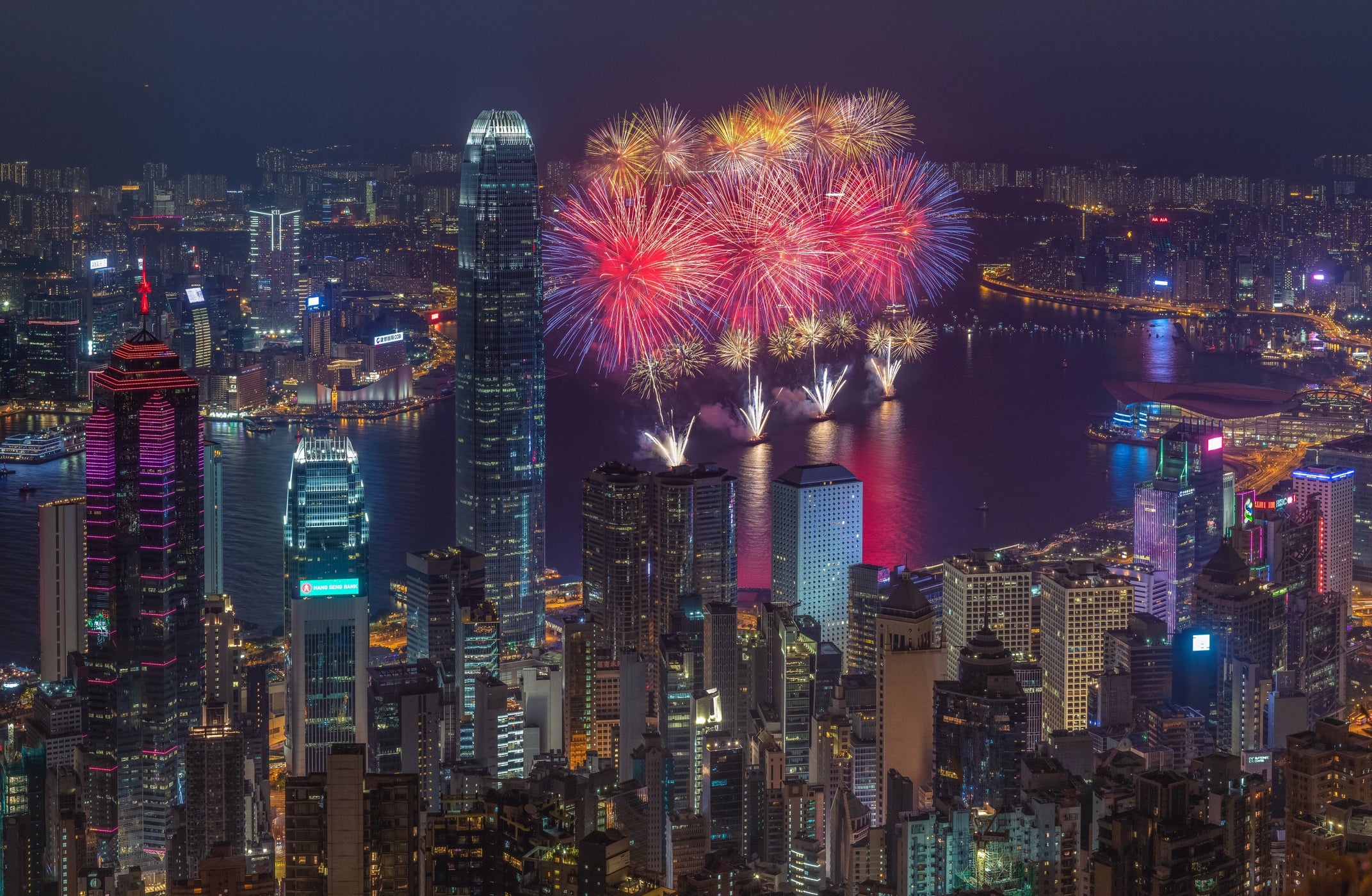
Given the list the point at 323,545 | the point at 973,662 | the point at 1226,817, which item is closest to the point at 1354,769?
the point at 1226,817

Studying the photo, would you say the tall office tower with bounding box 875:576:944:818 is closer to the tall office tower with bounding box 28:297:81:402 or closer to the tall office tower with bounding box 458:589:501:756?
the tall office tower with bounding box 458:589:501:756

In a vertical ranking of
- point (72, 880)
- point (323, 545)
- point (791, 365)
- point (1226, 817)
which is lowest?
point (72, 880)

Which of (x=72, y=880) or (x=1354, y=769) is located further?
(x=72, y=880)

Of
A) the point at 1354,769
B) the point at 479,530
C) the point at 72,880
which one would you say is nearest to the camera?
the point at 1354,769

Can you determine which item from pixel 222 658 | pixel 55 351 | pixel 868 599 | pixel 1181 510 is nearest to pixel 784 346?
pixel 1181 510

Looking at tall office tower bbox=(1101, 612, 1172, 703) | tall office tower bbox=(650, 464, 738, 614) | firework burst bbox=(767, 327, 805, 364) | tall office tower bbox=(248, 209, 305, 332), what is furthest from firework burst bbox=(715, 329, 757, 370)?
tall office tower bbox=(248, 209, 305, 332)

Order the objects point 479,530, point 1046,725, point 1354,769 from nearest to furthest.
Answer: point 1354,769, point 1046,725, point 479,530

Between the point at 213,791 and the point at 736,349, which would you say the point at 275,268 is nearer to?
the point at 736,349

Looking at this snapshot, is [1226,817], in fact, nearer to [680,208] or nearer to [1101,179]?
[680,208]
